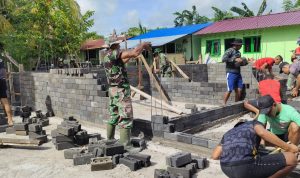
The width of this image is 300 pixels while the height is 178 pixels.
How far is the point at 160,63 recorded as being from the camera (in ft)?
40.5

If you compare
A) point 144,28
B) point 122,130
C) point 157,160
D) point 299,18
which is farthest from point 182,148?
point 144,28

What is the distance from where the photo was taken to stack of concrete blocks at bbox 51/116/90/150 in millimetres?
5891

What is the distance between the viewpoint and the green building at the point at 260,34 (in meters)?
18.4

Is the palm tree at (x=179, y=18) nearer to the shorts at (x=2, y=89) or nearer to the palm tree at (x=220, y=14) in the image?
the palm tree at (x=220, y=14)

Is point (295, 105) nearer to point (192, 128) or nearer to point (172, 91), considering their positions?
point (192, 128)

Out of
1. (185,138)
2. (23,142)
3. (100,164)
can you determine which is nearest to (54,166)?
(100,164)

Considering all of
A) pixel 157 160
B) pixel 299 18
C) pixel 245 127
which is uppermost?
pixel 299 18

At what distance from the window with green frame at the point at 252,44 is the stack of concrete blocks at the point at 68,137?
52.1 ft

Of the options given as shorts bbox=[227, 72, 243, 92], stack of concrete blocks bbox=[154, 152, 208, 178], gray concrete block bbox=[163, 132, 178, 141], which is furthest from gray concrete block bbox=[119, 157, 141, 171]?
shorts bbox=[227, 72, 243, 92]

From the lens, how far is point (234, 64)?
313 inches

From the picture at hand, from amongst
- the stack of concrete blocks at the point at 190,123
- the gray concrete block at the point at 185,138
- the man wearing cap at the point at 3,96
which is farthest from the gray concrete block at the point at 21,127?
the gray concrete block at the point at 185,138

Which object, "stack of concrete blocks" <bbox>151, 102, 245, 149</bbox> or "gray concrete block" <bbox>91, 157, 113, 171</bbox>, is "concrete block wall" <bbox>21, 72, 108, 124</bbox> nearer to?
"stack of concrete blocks" <bbox>151, 102, 245, 149</bbox>

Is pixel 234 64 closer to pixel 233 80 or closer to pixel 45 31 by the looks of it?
pixel 233 80

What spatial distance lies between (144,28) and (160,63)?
74.6ft
